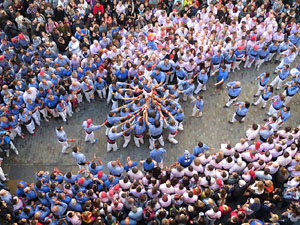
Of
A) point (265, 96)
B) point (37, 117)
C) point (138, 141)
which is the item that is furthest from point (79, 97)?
point (265, 96)

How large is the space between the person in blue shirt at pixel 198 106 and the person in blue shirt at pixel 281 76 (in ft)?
13.4

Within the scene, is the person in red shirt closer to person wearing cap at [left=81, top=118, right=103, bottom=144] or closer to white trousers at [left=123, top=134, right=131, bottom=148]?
person wearing cap at [left=81, top=118, right=103, bottom=144]

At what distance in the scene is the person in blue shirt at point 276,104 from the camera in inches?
581

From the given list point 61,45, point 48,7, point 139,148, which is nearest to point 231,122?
point 139,148

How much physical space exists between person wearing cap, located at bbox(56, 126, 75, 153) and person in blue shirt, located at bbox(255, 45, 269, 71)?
385 inches

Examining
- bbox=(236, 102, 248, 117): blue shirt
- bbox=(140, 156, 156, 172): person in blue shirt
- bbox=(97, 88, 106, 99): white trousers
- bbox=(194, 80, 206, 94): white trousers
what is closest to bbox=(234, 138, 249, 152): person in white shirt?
bbox=(236, 102, 248, 117): blue shirt

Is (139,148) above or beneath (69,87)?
beneath

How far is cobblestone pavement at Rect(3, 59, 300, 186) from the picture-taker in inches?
574

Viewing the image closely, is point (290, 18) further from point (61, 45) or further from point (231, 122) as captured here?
point (61, 45)

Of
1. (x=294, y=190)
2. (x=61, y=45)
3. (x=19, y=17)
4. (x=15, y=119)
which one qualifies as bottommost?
(x=294, y=190)

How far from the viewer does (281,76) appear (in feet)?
53.1

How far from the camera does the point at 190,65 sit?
52.6 ft

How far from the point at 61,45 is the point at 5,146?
18.4ft

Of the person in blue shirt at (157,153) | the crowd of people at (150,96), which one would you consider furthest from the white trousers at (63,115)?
the person in blue shirt at (157,153)
